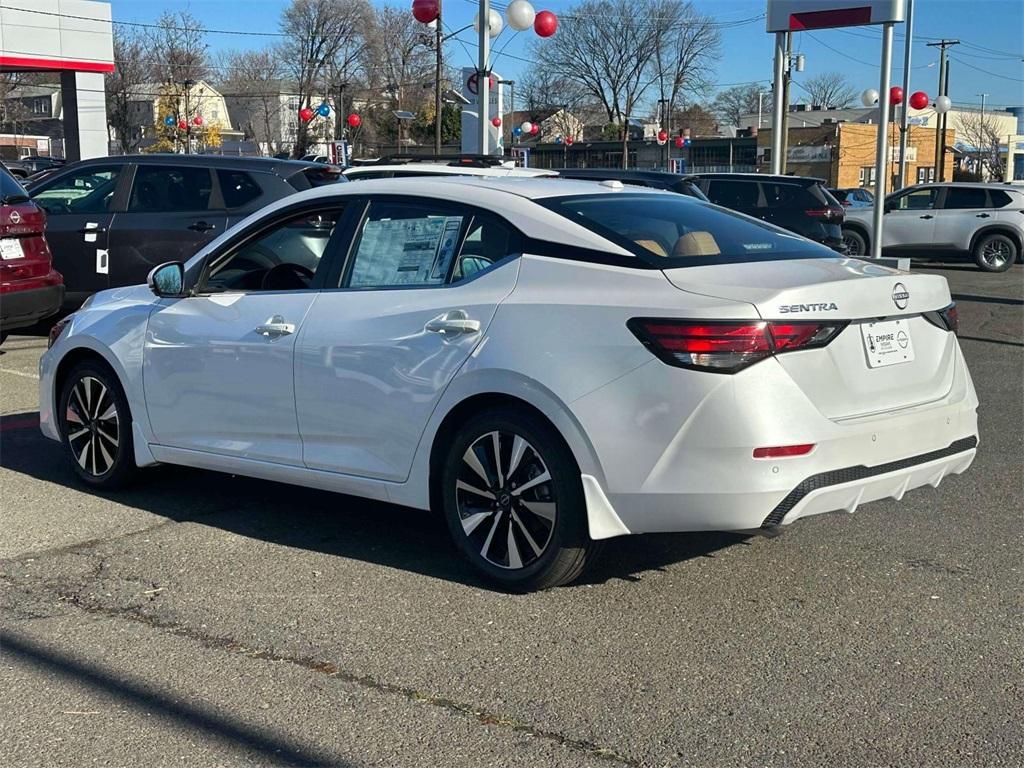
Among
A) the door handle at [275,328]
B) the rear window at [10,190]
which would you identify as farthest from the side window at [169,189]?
the door handle at [275,328]

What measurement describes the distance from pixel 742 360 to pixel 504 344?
944 mm

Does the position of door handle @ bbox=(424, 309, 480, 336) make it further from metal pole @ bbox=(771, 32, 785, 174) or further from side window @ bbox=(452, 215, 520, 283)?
metal pole @ bbox=(771, 32, 785, 174)

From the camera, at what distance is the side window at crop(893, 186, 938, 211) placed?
900 inches

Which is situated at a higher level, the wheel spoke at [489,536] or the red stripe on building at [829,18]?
the red stripe on building at [829,18]

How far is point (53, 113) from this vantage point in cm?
10381

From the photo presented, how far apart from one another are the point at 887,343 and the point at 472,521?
176cm

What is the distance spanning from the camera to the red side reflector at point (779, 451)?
13.4 feet

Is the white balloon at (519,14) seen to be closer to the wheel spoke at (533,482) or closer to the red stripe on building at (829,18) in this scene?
the red stripe on building at (829,18)

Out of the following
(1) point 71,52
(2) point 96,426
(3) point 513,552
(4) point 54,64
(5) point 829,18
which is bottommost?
(3) point 513,552

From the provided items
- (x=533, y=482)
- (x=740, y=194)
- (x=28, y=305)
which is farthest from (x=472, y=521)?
(x=740, y=194)

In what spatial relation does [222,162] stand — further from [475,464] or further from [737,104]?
[737,104]

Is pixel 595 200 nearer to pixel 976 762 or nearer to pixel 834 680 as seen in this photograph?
pixel 834 680

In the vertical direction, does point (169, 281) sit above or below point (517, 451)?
above

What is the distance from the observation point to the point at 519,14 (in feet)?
58.5
